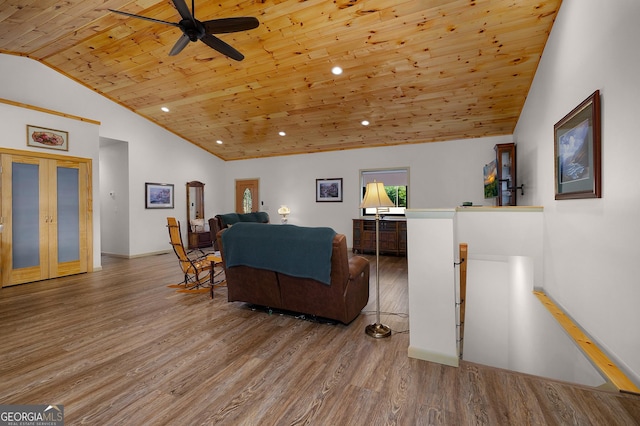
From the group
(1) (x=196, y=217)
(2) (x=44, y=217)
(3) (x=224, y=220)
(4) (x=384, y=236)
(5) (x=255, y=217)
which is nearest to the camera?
(2) (x=44, y=217)

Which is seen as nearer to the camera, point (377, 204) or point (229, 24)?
point (377, 204)

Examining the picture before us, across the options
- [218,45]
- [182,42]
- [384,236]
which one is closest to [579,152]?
[218,45]

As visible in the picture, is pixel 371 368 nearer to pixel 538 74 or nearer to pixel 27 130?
pixel 538 74

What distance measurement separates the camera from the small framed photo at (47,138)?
15.1 ft

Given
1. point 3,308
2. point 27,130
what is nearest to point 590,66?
point 3,308

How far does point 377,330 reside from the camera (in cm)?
270

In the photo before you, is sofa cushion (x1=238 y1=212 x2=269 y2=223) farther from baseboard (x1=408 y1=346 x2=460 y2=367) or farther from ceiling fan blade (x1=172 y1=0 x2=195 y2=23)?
baseboard (x1=408 y1=346 x2=460 y2=367)

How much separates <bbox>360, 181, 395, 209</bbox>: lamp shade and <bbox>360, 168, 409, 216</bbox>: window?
4.43m

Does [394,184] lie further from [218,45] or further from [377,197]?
[218,45]

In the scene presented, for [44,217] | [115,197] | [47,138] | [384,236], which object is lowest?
[384,236]

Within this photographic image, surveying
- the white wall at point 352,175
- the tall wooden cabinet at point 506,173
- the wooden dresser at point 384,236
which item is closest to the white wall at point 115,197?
the white wall at point 352,175

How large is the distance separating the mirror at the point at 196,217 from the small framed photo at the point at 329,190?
11.4 feet

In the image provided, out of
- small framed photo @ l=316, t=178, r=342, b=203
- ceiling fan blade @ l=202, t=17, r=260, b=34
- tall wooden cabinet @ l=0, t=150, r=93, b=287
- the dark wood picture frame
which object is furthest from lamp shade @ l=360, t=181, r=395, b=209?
tall wooden cabinet @ l=0, t=150, r=93, b=287

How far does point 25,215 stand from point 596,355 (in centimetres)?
713
